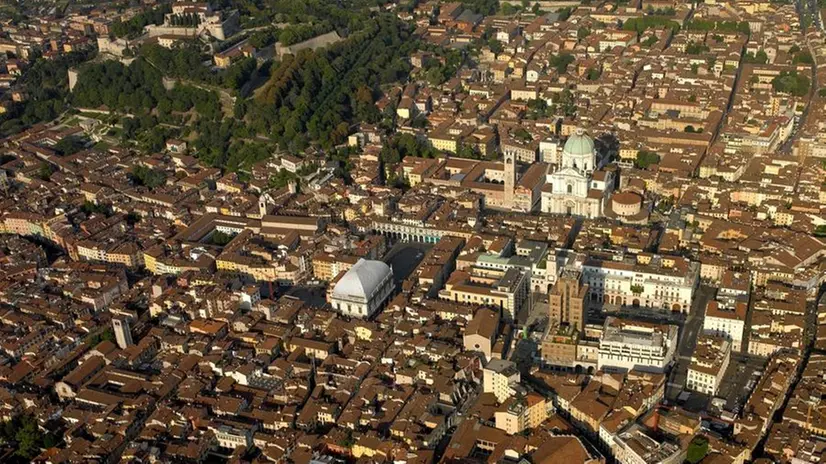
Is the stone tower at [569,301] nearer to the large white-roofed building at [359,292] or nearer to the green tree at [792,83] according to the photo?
the large white-roofed building at [359,292]

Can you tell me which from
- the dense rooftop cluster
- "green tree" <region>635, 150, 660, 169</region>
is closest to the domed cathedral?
the dense rooftop cluster

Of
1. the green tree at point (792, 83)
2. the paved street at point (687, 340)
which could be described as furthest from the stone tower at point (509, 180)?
the green tree at point (792, 83)

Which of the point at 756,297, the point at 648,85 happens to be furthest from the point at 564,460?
the point at 648,85

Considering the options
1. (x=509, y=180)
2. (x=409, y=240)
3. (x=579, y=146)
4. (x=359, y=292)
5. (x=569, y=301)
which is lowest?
(x=409, y=240)

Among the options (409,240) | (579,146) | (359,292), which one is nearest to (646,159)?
(579,146)

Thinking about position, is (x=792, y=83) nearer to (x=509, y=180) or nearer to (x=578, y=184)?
(x=578, y=184)

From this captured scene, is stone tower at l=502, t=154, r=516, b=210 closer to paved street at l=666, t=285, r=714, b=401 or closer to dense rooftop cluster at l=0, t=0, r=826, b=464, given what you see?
dense rooftop cluster at l=0, t=0, r=826, b=464
